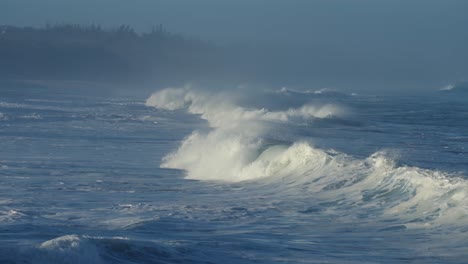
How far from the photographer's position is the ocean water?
1066cm

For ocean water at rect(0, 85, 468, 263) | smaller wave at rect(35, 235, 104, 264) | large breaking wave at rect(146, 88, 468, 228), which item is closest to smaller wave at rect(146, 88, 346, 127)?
large breaking wave at rect(146, 88, 468, 228)

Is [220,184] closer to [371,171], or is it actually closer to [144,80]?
[371,171]

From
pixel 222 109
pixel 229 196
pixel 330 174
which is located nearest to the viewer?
pixel 229 196

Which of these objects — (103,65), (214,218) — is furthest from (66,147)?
(103,65)

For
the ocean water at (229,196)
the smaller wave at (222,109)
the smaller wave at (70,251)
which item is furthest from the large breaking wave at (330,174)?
the smaller wave at (222,109)

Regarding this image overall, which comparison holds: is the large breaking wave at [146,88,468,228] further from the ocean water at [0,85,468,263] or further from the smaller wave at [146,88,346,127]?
the smaller wave at [146,88,346,127]

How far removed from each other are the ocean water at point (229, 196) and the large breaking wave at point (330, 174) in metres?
0.04

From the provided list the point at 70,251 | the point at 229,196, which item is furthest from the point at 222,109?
the point at 70,251

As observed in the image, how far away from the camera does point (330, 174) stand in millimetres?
18422

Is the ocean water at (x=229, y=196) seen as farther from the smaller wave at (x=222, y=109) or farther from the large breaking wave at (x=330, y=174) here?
the smaller wave at (x=222, y=109)

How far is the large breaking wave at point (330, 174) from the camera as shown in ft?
45.8

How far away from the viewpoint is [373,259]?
10430 mm

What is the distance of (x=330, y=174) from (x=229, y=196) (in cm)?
289

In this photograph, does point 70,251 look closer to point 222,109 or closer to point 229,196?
point 229,196
